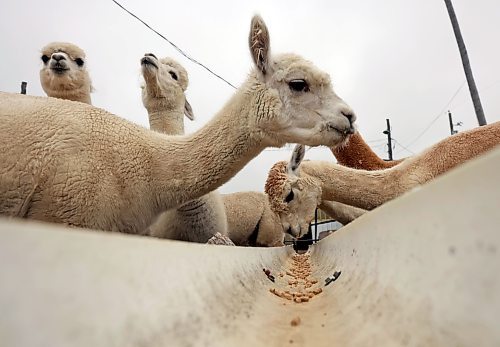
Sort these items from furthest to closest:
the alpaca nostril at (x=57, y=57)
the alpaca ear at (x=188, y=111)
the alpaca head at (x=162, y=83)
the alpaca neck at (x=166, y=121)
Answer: the alpaca ear at (x=188, y=111) → the alpaca neck at (x=166, y=121) → the alpaca nostril at (x=57, y=57) → the alpaca head at (x=162, y=83)

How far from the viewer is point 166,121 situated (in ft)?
17.6

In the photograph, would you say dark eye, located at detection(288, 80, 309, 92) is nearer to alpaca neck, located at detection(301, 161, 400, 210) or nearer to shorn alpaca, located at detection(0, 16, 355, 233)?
shorn alpaca, located at detection(0, 16, 355, 233)

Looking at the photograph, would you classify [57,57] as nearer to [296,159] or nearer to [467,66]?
[296,159]

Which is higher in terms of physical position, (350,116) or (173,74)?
(173,74)

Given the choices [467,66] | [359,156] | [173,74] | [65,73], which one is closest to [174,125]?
[173,74]

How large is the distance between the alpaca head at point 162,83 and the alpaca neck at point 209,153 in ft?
5.66

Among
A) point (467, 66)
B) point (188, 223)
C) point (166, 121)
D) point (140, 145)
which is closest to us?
point (140, 145)

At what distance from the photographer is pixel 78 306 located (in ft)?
1.60

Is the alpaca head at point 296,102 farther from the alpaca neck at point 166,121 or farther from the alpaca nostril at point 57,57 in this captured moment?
the alpaca nostril at point 57,57

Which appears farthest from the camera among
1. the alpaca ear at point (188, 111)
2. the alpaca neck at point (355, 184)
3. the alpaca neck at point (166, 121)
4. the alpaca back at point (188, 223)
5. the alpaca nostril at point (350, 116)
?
the alpaca ear at point (188, 111)

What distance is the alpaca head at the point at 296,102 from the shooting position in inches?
137

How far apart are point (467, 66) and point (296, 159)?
6942mm

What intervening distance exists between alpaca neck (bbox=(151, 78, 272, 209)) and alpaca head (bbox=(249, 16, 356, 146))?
91 mm

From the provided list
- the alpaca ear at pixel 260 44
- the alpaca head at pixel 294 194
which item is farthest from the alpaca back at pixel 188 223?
the alpaca head at pixel 294 194
